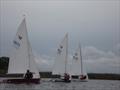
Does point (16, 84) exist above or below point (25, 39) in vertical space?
below

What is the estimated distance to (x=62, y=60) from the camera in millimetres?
69625

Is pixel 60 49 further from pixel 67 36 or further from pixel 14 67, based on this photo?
pixel 14 67

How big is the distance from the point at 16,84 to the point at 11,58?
17.0 ft

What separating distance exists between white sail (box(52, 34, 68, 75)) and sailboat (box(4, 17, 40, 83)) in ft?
45.9

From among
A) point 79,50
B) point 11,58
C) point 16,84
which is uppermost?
point 79,50

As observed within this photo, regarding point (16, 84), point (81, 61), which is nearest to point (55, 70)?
point (81, 61)

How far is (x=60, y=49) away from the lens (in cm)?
6881

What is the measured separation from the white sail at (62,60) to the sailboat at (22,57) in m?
14.0

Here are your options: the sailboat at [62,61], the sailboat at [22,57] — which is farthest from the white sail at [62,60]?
the sailboat at [22,57]

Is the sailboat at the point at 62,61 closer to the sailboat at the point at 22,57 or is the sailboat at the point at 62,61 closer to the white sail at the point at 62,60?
the white sail at the point at 62,60

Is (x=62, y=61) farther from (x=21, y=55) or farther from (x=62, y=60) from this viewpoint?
(x=21, y=55)

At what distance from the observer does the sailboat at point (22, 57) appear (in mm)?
53594

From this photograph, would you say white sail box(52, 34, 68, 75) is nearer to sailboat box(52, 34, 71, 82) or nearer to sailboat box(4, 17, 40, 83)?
sailboat box(52, 34, 71, 82)

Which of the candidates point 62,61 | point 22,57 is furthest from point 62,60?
point 22,57
